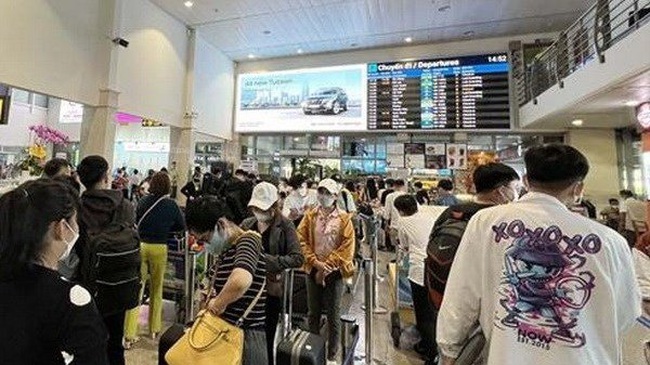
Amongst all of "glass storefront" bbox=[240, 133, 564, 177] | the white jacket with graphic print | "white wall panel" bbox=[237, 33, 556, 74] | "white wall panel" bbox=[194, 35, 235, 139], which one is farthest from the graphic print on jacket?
"white wall panel" bbox=[194, 35, 235, 139]

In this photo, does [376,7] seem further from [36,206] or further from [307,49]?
[36,206]

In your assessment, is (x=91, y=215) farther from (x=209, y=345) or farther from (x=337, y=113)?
(x=337, y=113)

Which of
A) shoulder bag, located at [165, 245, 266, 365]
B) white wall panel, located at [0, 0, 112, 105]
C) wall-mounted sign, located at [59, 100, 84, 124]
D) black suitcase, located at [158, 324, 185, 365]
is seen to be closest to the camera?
shoulder bag, located at [165, 245, 266, 365]

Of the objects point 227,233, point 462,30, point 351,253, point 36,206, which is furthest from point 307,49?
point 36,206

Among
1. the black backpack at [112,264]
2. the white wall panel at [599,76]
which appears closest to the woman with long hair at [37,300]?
the black backpack at [112,264]

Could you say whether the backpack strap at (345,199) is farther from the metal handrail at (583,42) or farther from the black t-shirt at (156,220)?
the metal handrail at (583,42)

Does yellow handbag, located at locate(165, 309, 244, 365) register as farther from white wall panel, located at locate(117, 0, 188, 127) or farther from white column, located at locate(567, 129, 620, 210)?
white column, located at locate(567, 129, 620, 210)

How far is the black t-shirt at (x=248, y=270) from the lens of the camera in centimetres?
157

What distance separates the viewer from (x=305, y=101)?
9633 mm

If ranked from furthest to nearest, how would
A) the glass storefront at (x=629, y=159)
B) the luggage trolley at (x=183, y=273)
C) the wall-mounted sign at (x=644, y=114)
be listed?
the glass storefront at (x=629, y=159) < the wall-mounted sign at (x=644, y=114) < the luggage trolley at (x=183, y=273)

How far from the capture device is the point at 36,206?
3.12 ft

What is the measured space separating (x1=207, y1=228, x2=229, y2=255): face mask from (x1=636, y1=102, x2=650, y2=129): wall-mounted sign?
6.68 meters

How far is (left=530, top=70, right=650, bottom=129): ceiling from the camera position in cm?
482

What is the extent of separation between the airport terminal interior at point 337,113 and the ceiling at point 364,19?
48mm
